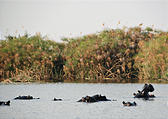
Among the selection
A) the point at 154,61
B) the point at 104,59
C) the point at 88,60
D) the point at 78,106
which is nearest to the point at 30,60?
the point at 88,60

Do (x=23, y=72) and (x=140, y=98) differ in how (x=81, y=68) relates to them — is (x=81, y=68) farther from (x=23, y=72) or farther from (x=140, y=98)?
(x=140, y=98)

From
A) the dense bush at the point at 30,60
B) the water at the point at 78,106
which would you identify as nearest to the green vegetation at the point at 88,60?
the dense bush at the point at 30,60

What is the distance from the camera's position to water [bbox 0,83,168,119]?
17.3 meters

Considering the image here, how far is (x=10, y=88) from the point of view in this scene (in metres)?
30.0

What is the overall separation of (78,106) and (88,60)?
1721 centimetres

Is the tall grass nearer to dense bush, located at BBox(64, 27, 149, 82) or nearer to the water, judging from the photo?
dense bush, located at BBox(64, 27, 149, 82)

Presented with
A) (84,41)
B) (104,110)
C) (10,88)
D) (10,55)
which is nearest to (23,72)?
(10,55)

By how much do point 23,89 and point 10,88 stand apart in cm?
95

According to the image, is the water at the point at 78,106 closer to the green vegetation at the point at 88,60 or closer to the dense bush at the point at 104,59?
the green vegetation at the point at 88,60

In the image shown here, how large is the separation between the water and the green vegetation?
20.5 ft

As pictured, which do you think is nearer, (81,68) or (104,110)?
(104,110)

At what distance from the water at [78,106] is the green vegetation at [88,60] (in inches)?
246

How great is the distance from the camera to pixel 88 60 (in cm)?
3697

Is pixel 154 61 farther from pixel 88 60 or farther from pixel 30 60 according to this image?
pixel 30 60
